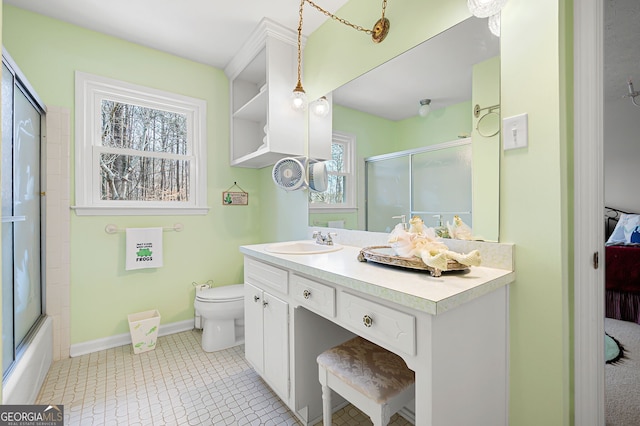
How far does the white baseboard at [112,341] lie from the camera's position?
214 cm

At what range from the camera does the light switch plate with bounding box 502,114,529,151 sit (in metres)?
1.11

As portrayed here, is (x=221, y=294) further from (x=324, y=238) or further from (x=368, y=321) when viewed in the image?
(x=368, y=321)

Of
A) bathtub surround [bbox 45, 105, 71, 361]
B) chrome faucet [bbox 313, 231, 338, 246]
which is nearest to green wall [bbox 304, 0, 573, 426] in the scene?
chrome faucet [bbox 313, 231, 338, 246]

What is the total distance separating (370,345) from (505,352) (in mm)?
554

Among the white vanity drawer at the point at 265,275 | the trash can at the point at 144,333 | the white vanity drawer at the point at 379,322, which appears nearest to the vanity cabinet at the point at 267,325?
the white vanity drawer at the point at 265,275

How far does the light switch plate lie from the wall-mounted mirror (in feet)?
0.15

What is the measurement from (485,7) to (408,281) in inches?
44.8

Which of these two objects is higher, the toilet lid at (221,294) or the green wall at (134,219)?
the green wall at (134,219)

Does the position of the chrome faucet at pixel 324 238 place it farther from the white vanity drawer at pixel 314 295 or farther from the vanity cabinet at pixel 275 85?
the vanity cabinet at pixel 275 85

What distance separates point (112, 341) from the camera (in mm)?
2273

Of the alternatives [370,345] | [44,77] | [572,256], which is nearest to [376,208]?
[370,345]

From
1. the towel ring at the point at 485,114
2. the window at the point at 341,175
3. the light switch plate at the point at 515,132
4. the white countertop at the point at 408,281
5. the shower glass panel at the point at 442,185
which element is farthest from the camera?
the window at the point at 341,175

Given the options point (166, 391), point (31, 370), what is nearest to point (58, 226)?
point (31, 370)

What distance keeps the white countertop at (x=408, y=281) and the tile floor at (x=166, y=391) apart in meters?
0.85
